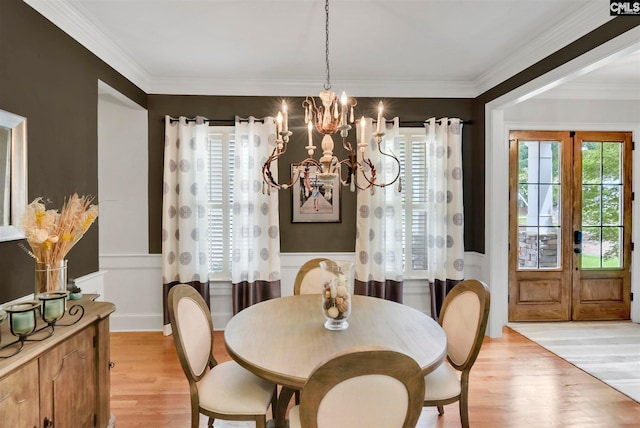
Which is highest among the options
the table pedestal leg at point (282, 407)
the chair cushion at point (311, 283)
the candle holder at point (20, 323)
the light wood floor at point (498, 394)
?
the candle holder at point (20, 323)

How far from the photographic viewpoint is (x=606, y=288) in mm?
4234

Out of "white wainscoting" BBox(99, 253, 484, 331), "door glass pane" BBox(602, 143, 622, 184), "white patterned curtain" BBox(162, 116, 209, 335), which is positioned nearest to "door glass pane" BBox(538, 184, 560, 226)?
"door glass pane" BBox(602, 143, 622, 184)

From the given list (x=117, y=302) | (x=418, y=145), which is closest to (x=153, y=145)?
(x=117, y=302)

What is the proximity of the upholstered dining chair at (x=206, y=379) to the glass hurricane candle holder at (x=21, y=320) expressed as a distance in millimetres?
565

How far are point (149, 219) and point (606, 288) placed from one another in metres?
5.54

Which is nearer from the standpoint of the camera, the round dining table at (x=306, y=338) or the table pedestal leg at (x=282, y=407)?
the round dining table at (x=306, y=338)

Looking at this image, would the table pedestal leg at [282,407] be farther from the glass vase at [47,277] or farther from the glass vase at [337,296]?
the glass vase at [47,277]

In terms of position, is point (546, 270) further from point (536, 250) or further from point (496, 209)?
point (496, 209)

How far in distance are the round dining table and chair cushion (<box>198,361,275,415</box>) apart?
15 cm

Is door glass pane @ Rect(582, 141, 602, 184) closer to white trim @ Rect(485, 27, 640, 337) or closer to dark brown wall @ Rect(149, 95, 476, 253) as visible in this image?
white trim @ Rect(485, 27, 640, 337)

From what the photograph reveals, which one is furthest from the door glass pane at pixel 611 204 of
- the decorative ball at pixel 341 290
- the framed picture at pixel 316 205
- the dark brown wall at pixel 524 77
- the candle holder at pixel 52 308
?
the candle holder at pixel 52 308

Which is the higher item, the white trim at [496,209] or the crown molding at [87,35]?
the crown molding at [87,35]

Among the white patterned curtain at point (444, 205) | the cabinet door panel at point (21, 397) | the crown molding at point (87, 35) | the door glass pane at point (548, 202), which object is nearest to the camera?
the cabinet door panel at point (21, 397)

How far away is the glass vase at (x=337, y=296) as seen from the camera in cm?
184
